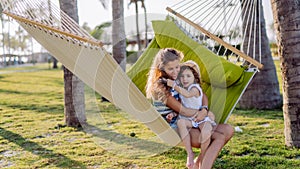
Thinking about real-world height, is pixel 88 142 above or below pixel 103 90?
below

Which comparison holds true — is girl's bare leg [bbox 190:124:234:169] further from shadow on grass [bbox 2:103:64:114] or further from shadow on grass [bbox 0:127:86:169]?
shadow on grass [bbox 2:103:64:114]

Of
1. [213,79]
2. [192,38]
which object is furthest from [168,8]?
[213,79]

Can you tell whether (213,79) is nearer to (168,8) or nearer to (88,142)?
(168,8)

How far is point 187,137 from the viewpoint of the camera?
2049 mm

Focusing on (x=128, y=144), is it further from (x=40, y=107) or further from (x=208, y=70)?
(x=40, y=107)

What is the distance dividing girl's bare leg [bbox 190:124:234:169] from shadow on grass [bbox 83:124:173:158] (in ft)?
2.80

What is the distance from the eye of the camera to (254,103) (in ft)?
15.6

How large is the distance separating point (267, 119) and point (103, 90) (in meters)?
2.38

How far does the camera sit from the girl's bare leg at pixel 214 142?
2.02 m

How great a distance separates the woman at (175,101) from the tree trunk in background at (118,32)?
9.78ft

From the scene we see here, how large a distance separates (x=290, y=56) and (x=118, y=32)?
3143 millimetres

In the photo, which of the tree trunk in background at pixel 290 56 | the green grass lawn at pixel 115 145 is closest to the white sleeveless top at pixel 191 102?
the green grass lawn at pixel 115 145

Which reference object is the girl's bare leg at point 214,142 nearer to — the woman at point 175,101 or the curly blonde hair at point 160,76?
the woman at point 175,101

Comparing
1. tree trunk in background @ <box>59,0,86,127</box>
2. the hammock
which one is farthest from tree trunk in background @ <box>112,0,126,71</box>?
the hammock
